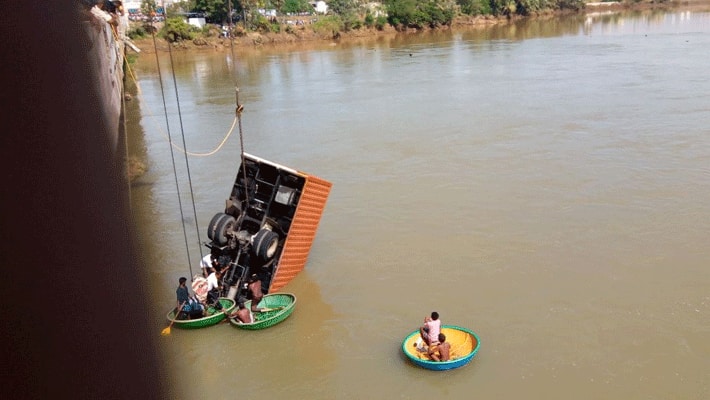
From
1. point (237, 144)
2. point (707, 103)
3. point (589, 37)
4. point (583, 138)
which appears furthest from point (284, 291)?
point (589, 37)

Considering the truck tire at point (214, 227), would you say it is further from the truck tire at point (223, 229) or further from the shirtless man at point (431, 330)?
the shirtless man at point (431, 330)

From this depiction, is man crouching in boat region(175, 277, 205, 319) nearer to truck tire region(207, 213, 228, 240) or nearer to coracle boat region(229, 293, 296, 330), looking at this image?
coracle boat region(229, 293, 296, 330)

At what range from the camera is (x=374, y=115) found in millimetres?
25641

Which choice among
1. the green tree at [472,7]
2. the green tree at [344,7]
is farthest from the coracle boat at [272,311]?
the green tree at [472,7]

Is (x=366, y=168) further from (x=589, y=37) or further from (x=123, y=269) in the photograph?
(x=589, y=37)

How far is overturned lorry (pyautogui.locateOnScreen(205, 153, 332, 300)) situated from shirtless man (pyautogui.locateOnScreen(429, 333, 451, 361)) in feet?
10.9

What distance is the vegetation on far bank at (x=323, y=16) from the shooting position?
5900 centimetres

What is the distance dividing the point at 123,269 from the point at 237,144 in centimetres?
2029

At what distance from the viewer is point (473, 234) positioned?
13.5m

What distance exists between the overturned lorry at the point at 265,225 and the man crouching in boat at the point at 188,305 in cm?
85

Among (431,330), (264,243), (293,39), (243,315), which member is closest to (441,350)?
(431,330)

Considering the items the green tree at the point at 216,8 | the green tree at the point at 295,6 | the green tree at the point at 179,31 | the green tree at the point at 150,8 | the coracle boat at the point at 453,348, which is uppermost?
the green tree at the point at 295,6

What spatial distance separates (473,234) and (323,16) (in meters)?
64.0

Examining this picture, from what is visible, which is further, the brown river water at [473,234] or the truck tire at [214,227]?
the truck tire at [214,227]
